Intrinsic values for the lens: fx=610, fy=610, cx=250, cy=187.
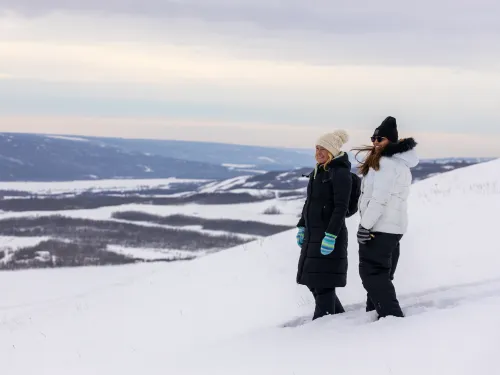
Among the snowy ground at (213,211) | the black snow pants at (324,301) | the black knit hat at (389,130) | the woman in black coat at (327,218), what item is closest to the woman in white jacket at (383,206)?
the black knit hat at (389,130)

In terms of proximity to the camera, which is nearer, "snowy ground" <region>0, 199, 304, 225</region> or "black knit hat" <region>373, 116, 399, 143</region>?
"black knit hat" <region>373, 116, 399, 143</region>

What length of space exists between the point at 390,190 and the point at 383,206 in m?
0.16

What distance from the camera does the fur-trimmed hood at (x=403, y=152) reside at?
227 inches

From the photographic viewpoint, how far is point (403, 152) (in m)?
5.77

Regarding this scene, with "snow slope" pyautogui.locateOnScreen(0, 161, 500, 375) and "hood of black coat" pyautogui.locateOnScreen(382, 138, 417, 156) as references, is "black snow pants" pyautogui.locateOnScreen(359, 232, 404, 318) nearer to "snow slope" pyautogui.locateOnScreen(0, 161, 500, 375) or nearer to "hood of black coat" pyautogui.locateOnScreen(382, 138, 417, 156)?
"snow slope" pyautogui.locateOnScreen(0, 161, 500, 375)

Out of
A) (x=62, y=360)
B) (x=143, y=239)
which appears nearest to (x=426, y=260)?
(x=62, y=360)

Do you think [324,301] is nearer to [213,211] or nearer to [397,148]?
[397,148]

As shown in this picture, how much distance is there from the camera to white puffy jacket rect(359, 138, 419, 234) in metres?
5.70

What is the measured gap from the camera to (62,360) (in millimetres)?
7457

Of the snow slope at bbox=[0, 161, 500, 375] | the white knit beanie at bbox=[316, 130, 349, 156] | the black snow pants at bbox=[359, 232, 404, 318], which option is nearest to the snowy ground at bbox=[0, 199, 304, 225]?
the snow slope at bbox=[0, 161, 500, 375]

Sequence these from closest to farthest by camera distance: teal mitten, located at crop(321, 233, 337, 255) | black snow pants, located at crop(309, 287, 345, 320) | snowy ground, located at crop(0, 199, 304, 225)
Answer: teal mitten, located at crop(321, 233, 337, 255)
black snow pants, located at crop(309, 287, 345, 320)
snowy ground, located at crop(0, 199, 304, 225)

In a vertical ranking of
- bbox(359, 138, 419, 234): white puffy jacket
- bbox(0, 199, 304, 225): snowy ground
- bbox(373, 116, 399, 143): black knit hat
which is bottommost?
bbox(0, 199, 304, 225): snowy ground

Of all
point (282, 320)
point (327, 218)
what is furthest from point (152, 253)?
point (327, 218)

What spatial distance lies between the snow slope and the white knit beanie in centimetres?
174
